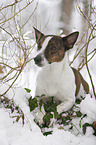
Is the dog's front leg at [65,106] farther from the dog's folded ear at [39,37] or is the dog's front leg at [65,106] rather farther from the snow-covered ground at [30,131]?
the dog's folded ear at [39,37]

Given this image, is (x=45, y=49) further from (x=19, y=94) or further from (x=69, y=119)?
(x=69, y=119)

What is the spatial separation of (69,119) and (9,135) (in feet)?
2.16

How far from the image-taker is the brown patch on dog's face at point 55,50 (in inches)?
65.4

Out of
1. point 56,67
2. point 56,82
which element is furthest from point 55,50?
point 56,82

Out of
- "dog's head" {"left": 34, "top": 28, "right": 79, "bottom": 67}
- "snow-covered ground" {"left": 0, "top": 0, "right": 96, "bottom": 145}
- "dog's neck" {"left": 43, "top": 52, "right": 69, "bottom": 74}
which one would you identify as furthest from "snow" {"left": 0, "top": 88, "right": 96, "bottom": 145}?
"dog's head" {"left": 34, "top": 28, "right": 79, "bottom": 67}

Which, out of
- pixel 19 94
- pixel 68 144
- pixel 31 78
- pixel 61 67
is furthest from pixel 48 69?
pixel 31 78

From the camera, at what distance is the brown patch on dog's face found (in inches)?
65.4

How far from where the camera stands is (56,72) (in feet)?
6.06

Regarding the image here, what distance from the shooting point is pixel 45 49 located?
1.67m

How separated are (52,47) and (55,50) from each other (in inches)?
1.5

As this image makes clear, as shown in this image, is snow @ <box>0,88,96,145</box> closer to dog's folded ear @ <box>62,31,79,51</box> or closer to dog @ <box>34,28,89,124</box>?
dog @ <box>34,28,89,124</box>

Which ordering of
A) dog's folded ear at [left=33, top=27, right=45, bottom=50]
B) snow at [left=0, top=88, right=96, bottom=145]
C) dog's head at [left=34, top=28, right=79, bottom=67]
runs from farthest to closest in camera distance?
1. dog's folded ear at [left=33, top=27, right=45, bottom=50]
2. dog's head at [left=34, top=28, right=79, bottom=67]
3. snow at [left=0, top=88, right=96, bottom=145]

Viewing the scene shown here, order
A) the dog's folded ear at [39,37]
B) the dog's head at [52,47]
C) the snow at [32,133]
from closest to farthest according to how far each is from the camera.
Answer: the snow at [32,133] → the dog's head at [52,47] → the dog's folded ear at [39,37]

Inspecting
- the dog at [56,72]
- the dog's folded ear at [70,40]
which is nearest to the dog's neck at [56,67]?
the dog at [56,72]
